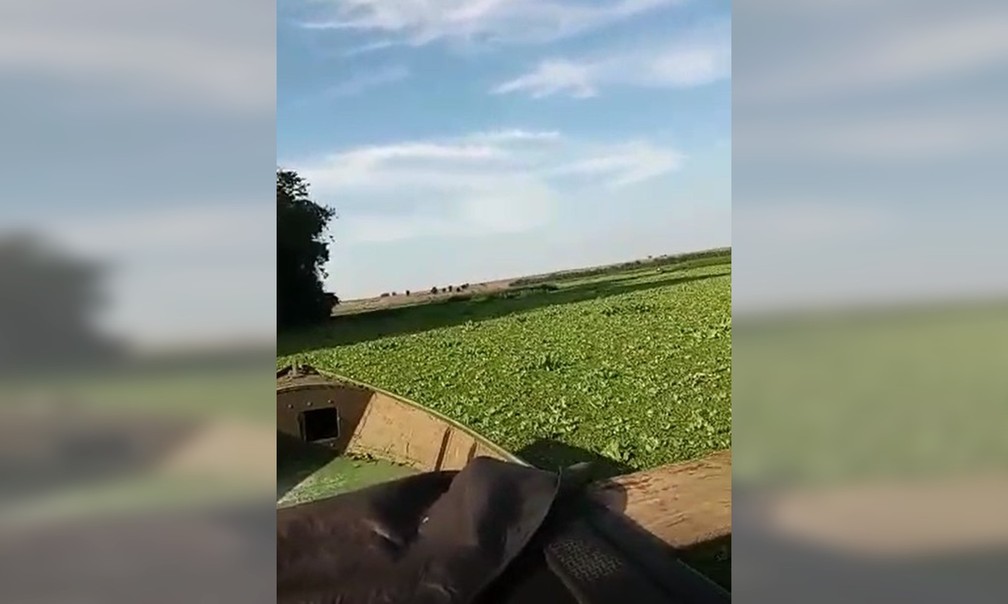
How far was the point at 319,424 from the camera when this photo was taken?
172cm

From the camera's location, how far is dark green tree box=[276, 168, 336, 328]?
163cm

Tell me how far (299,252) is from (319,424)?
1.12 ft

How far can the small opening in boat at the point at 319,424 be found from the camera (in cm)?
171
